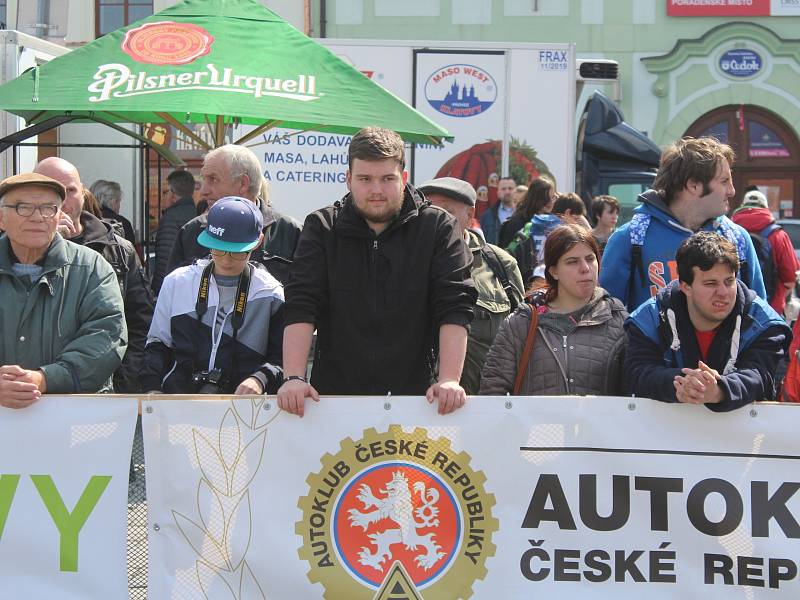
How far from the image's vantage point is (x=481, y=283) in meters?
5.41

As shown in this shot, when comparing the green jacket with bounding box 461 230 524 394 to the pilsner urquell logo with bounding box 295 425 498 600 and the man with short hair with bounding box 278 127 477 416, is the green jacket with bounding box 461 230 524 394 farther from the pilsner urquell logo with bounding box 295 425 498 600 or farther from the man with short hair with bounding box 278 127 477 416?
the pilsner urquell logo with bounding box 295 425 498 600

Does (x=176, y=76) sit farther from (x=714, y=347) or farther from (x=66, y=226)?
(x=714, y=347)

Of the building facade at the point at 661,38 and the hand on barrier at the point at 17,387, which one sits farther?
the building facade at the point at 661,38

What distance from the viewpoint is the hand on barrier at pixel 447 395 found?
13.5ft

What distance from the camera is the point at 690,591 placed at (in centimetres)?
409

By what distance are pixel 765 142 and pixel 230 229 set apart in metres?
19.8

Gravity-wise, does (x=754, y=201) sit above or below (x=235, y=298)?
above

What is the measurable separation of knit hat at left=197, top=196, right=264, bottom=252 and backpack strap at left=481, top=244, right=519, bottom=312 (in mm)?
1298

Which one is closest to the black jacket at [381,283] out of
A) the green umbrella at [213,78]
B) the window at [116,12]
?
the green umbrella at [213,78]

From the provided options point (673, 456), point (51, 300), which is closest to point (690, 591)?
point (673, 456)

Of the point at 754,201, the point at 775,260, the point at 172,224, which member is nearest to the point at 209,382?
the point at 172,224

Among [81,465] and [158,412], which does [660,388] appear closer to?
[158,412]

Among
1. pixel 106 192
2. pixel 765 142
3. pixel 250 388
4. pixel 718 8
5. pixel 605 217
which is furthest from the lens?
pixel 765 142

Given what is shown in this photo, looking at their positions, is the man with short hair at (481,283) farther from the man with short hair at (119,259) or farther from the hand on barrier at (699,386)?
the man with short hair at (119,259)
